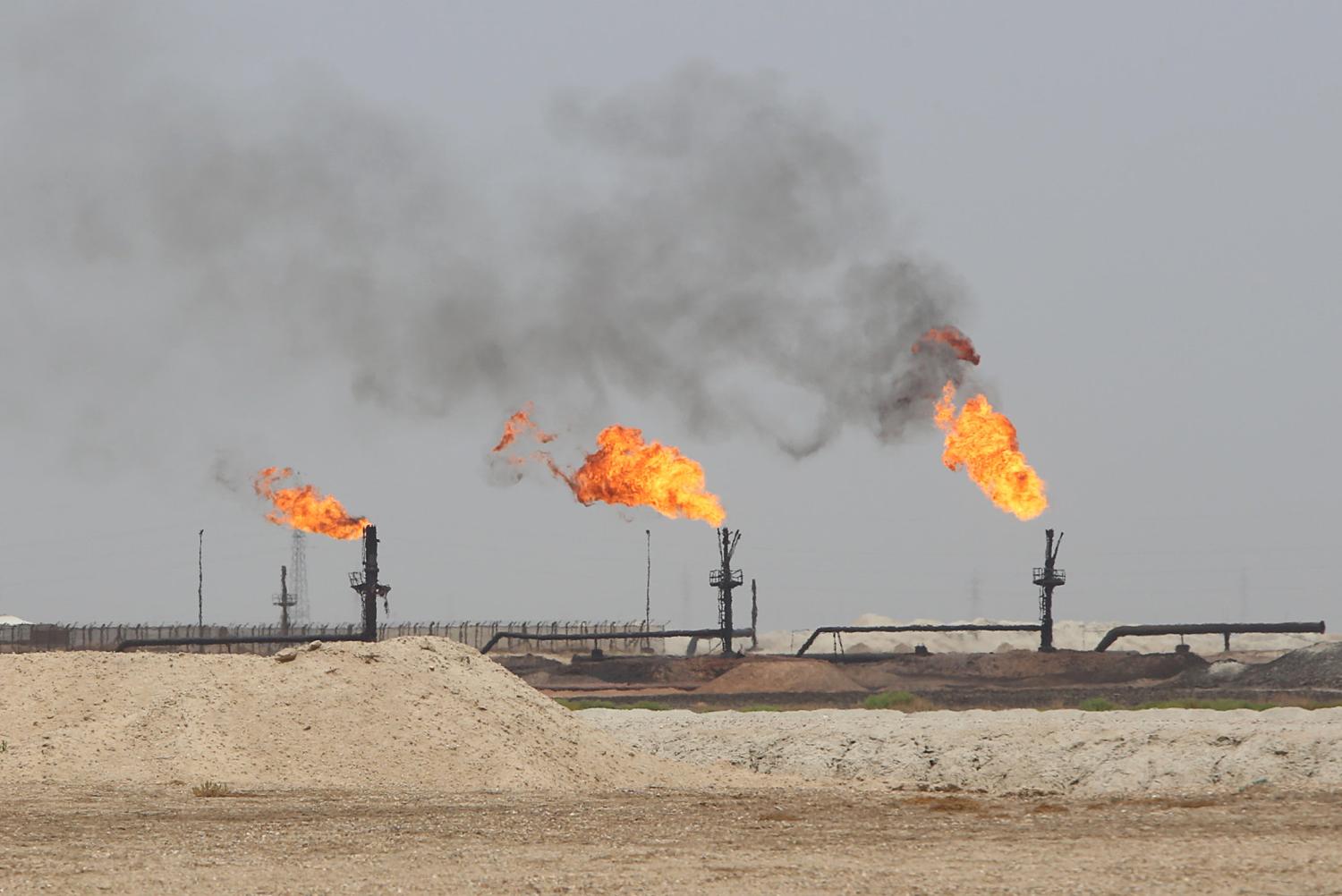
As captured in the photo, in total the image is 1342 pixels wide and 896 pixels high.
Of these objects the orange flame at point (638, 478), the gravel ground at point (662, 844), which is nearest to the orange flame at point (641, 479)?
the orange flame at point (638, 478)

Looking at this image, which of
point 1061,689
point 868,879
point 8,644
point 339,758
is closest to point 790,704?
point 1061,689

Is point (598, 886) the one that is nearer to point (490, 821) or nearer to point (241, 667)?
point (490, 821)

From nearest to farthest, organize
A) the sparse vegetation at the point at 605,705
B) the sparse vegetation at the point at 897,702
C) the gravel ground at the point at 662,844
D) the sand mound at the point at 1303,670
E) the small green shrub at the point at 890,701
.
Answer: the gravel ground at the point at 662,844
the sparse vegetation at the point at 897,702
the small green shrub at the point at 890,701
the sparse vegetation at the point at 605,705
the sand mound at the point at 1303,670

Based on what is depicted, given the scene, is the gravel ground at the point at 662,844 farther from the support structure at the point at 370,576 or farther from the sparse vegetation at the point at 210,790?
the support structure at the point at 370,576

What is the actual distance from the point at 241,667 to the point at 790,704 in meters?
22.3

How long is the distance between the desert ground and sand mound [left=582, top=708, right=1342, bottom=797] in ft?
0.24

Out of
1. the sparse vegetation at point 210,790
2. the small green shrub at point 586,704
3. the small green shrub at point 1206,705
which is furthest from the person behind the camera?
the small green shrub at point 586,704

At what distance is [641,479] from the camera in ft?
185

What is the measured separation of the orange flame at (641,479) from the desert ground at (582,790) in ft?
52.3

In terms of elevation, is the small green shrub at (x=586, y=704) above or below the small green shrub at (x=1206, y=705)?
below

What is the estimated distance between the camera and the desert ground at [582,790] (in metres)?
16.4

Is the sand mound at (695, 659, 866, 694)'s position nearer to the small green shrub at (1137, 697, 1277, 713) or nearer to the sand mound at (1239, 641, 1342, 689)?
the sand mound at (1239, 641, 1342, 689)

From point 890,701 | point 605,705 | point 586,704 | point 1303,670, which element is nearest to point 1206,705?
point 890,701

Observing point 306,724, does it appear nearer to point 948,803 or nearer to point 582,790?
point 582,790
